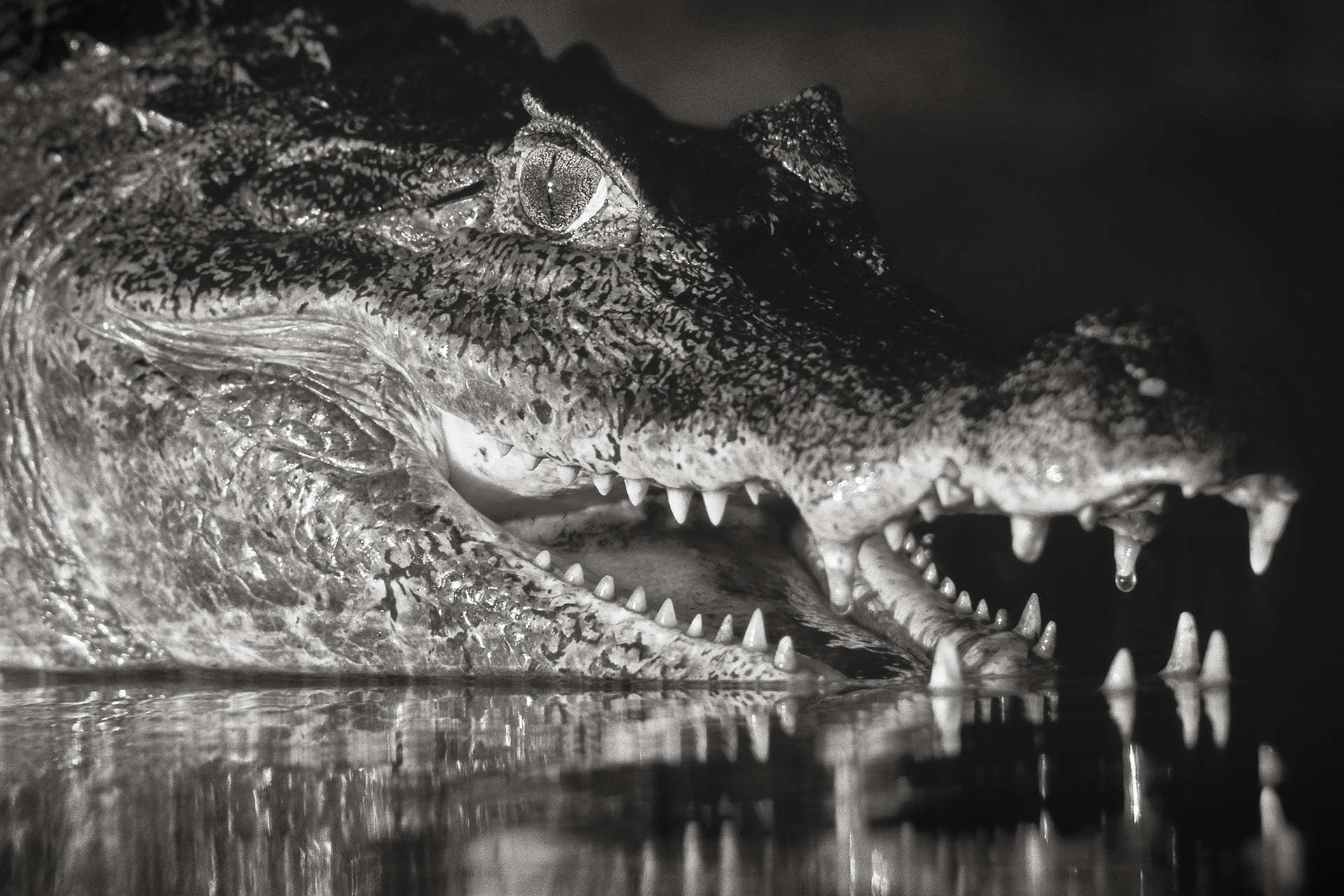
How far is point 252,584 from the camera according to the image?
3.35 meters

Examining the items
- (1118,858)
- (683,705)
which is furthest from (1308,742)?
(683,705)

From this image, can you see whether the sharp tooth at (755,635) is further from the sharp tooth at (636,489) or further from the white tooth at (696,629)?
the sharp tooth at (636,489)

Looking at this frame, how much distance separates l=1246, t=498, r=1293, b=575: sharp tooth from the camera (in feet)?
7.95

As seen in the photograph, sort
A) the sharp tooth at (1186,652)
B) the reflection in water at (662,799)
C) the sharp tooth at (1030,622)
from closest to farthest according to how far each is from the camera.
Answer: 1. the reflection in water at (662,799)
2. the sharp tooth at (1186,652)
3. the sharp tooth at (1030,622)

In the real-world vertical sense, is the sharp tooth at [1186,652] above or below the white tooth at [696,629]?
below

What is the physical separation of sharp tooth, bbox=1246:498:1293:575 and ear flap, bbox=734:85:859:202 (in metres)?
1.54

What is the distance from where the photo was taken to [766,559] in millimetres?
3537

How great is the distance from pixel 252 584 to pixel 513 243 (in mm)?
1017

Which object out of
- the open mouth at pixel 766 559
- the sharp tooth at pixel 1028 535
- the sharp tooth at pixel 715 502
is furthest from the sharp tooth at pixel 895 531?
the sharp tooth at pixel 715 502

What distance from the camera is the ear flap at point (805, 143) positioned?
11.9 feet

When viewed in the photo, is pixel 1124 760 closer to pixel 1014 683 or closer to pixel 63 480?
pixel 1014 683

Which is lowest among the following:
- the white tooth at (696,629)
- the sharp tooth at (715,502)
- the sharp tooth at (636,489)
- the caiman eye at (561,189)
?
the white tooth at (696,629)

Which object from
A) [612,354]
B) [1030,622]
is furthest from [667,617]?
[1030,622]

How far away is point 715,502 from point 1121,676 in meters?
0.83
